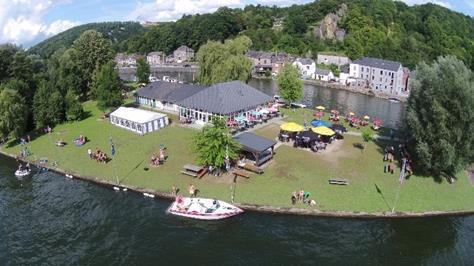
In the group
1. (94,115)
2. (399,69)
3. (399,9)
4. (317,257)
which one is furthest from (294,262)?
(399,9)

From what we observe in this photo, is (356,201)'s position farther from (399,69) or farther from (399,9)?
(399,9)

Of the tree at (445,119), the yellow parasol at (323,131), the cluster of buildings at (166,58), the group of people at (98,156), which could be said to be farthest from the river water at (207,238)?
the cluster of buildings at (166,58)

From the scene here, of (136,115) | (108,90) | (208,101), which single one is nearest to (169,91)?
(108,90)

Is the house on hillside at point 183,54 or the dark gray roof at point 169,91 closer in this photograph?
the dark gray roof at point 169,91

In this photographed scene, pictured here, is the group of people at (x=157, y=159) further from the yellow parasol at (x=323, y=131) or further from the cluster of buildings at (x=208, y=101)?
the yellow parasol at (x=323, y=131)

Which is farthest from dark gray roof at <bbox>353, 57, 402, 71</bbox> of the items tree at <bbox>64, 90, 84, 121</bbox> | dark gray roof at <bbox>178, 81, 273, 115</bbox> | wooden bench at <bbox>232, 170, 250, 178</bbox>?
tree at <bbox>64, 90, 84, 121</bbox>

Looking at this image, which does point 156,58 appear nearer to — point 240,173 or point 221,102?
point 221,102
